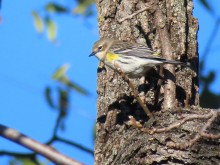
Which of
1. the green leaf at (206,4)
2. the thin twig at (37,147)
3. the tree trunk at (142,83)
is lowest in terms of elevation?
the thin twig at (37,147)

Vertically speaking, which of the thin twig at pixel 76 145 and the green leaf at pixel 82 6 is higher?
the green leaf at pixel 82 6

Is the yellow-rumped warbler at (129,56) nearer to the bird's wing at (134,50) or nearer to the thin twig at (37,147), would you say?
the bird's wing at (134,50)

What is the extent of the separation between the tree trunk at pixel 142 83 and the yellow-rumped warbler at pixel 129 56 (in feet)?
0.19

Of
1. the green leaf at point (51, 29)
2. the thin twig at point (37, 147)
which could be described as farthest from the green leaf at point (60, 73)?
the thin twig at point (37, 147)

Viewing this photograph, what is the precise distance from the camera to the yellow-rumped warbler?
12.7ft

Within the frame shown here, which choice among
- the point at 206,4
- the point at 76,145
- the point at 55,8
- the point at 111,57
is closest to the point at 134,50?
the point at 111,57

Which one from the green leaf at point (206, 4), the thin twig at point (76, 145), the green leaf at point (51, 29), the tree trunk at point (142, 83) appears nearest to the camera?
the tree trunk at point (142, 83)

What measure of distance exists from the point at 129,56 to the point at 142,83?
42cm

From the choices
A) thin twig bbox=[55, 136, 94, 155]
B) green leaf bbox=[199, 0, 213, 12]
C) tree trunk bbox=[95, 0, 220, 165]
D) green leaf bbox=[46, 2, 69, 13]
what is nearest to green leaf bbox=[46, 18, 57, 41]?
green leaf bbox=[46, 2, 69, 13]

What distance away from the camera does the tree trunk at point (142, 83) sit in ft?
11.5

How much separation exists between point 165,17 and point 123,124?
80 cm

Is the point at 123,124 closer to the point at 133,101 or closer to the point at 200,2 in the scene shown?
the point at 133,101

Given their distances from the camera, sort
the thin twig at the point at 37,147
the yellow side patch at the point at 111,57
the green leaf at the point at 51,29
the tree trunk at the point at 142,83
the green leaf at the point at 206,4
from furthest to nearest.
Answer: the green leaf at the point at 51,29, the green leaf at the point at 206,4, the yellow side patch at the point at 111,57, the tree trunk at the point at 142,83, the thin twig at the point at 37,147

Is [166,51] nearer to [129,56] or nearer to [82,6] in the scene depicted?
[129,56]
